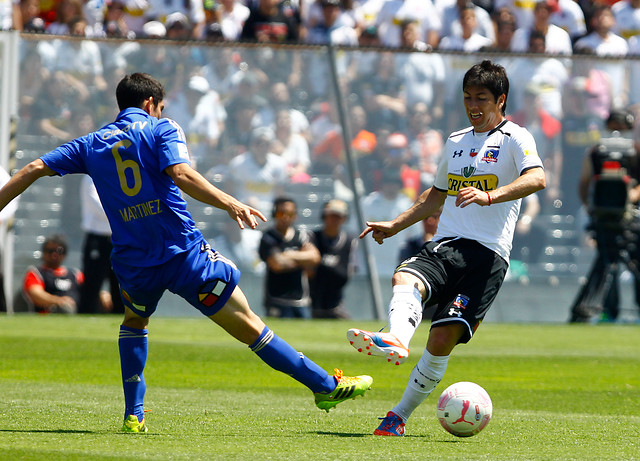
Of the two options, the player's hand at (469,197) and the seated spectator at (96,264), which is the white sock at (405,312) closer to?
the player's hand at (469,197)

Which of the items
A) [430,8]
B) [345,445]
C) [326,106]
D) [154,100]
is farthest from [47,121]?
[345,445]

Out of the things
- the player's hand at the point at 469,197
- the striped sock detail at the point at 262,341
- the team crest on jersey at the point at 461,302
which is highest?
the player's hand at the point at 469,197

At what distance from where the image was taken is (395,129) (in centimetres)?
1706

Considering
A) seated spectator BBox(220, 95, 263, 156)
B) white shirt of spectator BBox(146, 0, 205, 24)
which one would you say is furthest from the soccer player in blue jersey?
white shirt of spectator BBox(146, 0, 205, 24)

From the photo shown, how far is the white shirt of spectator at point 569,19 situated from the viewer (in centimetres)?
1966

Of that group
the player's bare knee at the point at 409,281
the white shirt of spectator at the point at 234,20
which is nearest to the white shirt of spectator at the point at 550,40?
the white shirt of spectator at the point at 234,20

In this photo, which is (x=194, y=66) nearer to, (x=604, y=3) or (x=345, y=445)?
(x=604, y=3)

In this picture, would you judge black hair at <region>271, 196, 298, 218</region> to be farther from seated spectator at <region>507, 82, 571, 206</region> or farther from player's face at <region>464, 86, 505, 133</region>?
player's face at <region>464, 86, 505, 133</region>

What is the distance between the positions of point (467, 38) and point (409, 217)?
1220 cm

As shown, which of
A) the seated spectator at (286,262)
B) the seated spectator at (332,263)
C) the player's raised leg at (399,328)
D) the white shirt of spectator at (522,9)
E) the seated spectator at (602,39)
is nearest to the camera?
the player's raised leg at (399,328)

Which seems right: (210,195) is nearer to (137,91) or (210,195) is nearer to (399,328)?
(137,91)

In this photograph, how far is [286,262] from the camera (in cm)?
1589

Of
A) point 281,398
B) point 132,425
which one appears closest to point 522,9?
point 281,398

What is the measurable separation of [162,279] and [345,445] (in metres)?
1.41
